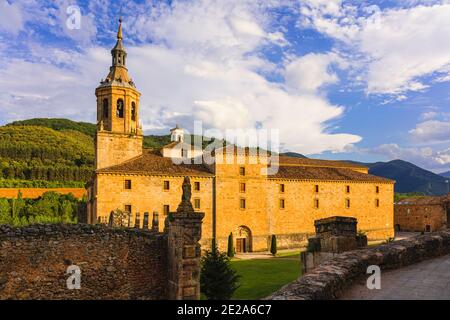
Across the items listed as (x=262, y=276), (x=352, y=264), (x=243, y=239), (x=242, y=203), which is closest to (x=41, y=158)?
(x=242, y=203)

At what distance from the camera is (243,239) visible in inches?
1377

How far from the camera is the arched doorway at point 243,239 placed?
34.6 m

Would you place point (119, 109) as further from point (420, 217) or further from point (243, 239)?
point (420, 217)

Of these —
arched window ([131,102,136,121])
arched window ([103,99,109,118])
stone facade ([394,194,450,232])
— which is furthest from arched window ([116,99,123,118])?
stone facade ([394,194,450,232])

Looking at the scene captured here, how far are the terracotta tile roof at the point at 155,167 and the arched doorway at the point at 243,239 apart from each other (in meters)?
6.96

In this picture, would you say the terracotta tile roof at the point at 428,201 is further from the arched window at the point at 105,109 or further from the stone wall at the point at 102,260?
the stone wall at the point at 102,260

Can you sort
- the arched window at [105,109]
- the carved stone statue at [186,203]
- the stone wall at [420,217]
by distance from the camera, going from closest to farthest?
the carved stone statue at [186,203] → the arched window at [105,109] → the stone wall at [420,217]

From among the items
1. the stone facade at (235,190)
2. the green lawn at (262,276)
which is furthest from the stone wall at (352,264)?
the stone facade at (235,190)

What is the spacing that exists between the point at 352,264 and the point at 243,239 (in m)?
29.8

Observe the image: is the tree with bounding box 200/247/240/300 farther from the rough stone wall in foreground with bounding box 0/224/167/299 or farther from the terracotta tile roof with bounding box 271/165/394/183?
the terracotta tile roof with bounding box 271/165/394/183

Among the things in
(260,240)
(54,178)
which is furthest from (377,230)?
(54,178)

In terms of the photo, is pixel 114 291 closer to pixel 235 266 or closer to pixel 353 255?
pixel 353 255

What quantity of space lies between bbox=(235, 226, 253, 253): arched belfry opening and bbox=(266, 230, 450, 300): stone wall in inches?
1053

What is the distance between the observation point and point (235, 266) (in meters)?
25.2
